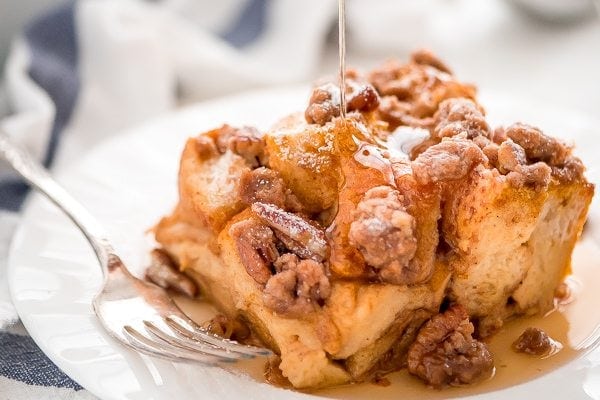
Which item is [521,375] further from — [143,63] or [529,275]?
[143,63]

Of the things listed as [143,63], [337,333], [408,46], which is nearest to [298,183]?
[337,333]

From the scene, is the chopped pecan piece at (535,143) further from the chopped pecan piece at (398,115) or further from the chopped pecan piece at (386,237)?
the chopped pecan piece at (386,237)

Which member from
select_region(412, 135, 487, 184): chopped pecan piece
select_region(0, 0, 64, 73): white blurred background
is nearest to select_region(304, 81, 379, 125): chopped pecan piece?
select_region(412, 135, 487, 184): chopped pecan piece

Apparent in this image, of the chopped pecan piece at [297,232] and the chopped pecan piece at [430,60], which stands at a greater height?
the chopped pecan piece at [430,60]

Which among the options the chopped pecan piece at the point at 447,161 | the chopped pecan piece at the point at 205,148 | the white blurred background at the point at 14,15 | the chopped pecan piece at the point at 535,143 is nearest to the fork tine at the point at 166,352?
the chopped pecan piece at the point at 205,148

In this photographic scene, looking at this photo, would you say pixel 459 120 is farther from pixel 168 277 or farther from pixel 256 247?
pixel 168 277

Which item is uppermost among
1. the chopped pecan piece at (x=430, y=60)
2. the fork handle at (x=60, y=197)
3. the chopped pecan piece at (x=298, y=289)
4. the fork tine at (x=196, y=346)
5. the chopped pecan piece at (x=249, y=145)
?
the chopped pecan piece at (x=430, y=60)

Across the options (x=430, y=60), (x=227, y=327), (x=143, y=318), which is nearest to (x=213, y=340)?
(x=227, y=327)
